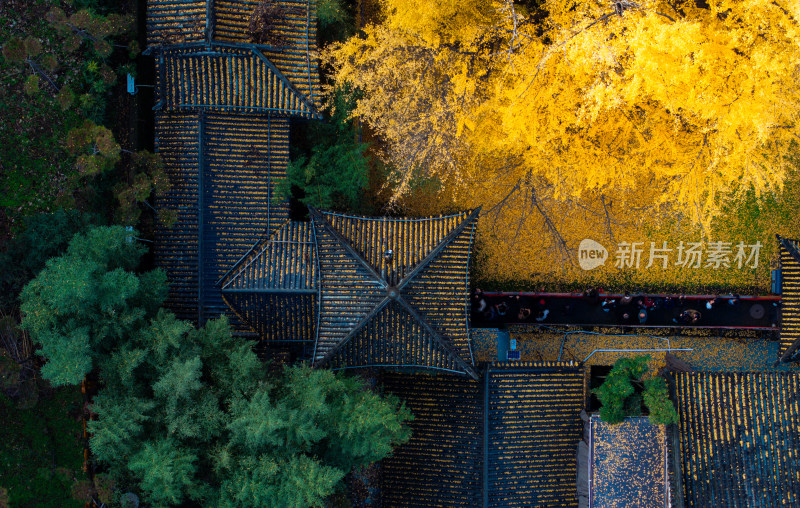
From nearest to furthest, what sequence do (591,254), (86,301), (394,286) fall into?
(86,301)
(394,286)
(591,254)

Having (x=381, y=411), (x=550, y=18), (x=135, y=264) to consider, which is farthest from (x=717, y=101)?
(x=135, y=264)

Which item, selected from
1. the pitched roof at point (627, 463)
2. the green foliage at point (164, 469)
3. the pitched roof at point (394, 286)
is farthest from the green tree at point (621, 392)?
the green foliage at point (164, 469)

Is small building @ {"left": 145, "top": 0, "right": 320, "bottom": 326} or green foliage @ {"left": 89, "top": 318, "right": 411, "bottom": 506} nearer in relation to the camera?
green foliage @ {"left": 89, "top": 318, "right": 411, "bottom": 506}

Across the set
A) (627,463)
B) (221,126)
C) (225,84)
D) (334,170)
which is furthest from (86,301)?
(627,463)

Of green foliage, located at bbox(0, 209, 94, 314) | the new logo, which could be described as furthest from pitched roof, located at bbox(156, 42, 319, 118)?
the new logo

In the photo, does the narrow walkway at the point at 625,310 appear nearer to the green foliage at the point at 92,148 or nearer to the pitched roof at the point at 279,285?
the pitched roof at the point at 279,285

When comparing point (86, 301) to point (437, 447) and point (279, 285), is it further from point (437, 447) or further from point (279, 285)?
point (437, 447)

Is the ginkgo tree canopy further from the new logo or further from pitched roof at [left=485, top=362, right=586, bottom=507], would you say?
pitched roof at [left=485, top=362, right=586, bottom=507]
